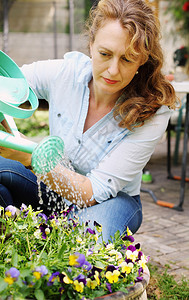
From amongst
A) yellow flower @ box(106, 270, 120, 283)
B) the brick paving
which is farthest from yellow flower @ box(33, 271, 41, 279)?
the brick paving

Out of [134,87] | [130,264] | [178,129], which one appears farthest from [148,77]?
[178,129]

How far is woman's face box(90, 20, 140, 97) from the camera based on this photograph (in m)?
1.67

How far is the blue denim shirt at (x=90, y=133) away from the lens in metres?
1.81

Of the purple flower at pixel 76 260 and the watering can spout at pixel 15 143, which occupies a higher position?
the watering can spout at pixel 15 143

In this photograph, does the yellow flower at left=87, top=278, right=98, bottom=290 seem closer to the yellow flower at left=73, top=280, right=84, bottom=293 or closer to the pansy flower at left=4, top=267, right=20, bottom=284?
the yellow flower at left=73, top=280, right=84, bottom=293

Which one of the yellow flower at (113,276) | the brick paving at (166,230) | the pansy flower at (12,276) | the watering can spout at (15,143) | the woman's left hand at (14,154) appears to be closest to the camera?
the pansy flower at (12,276)

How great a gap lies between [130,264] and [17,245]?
1.18 feet

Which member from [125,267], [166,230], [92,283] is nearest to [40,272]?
[92,283]

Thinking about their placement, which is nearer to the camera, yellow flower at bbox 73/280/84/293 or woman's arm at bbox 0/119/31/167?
yellow flower at bbox 73/280/84/293

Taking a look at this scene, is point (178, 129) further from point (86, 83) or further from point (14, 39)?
point (14, 39)

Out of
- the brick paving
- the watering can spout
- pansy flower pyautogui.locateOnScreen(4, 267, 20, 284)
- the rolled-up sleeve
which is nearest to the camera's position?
pansy flower pyautogui.locateOnScreen(4, 267, 20, 284)

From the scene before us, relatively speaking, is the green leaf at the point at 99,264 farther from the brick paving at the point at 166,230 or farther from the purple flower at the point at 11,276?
the brick paving at the point at 166,230

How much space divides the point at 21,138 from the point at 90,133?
0.60m

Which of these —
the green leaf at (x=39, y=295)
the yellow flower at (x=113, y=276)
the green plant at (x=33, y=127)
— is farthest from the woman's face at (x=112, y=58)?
the green plant at (x=33, y=127)
